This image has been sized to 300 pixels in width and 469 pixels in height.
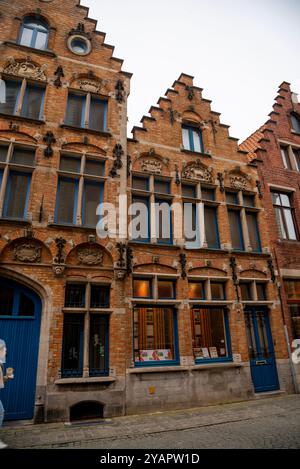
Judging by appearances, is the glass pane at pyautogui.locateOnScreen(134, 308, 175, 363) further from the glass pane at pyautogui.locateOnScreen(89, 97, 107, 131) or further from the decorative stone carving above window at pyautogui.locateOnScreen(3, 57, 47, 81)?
the decorative stone carving above window at pyautogui.locateOnScreen(3, 57, 47, 81)

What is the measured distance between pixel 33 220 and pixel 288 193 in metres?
10.8

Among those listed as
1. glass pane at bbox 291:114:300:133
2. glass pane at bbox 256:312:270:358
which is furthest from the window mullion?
glass pane at bbox 291:114:300:133

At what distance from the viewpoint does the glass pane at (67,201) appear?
8.47m

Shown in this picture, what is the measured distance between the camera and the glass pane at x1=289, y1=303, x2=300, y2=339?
1000 cm

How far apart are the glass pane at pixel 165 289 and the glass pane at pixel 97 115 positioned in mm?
5924

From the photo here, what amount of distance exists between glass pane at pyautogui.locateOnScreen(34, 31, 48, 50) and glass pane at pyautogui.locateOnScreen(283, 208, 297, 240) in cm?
1181

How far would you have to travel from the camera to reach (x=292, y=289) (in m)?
10.7

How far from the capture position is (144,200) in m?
9.95

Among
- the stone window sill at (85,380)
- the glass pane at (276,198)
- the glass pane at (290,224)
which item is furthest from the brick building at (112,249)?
the glass pane at (290,224)

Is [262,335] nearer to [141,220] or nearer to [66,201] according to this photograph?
[141,220]

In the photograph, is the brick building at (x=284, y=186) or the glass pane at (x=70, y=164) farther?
the brick building at (x=284, y=186)

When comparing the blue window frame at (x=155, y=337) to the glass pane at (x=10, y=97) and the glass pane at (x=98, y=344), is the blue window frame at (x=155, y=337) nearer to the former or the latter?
the glass pane at (x=98, y=344)
